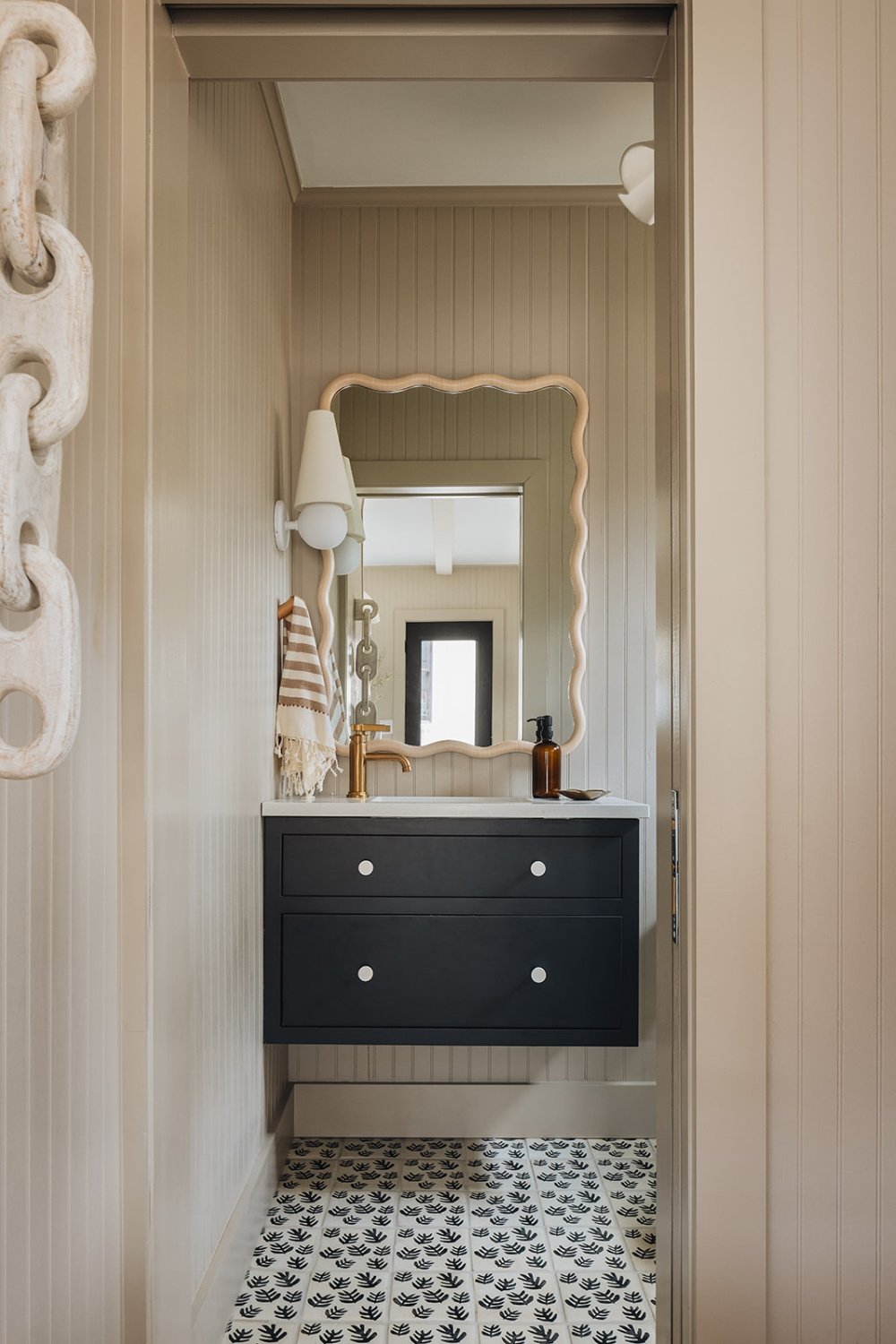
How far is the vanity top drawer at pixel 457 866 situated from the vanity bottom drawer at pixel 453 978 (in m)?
0.07

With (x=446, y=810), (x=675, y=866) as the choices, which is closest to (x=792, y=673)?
(x=675, y=866)

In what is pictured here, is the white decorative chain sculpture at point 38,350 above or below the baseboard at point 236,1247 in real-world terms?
above

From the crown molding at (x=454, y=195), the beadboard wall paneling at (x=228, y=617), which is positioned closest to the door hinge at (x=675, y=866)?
the beadboard wall paneling at (x=228, y=617)

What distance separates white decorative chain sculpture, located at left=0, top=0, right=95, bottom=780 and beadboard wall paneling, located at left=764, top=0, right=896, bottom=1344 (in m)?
0.81

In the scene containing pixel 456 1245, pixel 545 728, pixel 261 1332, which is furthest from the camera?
pixel 545 728

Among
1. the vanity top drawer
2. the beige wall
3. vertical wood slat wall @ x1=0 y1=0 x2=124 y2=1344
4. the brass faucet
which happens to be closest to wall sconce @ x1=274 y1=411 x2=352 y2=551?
the brass faucet

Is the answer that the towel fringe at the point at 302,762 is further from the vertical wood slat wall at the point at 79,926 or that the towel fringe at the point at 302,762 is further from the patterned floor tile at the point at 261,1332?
the vertical wood slat wall at the point at 79,926

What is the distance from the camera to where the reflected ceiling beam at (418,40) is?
3.90 ft

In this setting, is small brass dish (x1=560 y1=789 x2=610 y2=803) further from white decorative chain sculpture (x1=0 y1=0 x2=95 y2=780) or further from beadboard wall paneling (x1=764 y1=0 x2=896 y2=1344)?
white decorative chain sculpture (x1=0 y1=0 x2=95 y2=780)

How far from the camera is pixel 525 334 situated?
263cm

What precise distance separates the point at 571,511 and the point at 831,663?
5.11ft

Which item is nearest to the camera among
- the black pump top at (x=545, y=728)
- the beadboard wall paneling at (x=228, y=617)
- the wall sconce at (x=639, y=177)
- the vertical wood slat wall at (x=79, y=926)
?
the vertical wood slat wall at (x=79, y=926)

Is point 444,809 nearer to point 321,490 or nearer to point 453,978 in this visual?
point 453,978

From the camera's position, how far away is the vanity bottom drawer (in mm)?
2174
